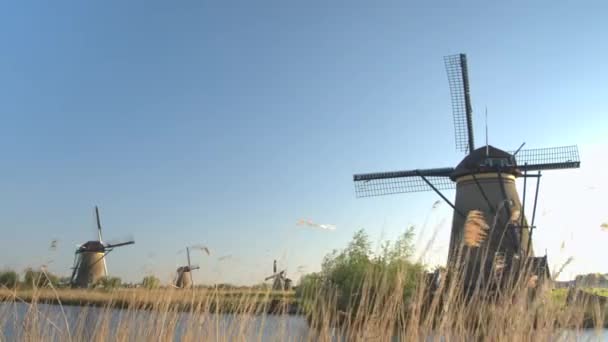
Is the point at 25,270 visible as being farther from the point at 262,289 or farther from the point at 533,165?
the point at 533,165

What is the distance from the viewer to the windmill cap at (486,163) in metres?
17.1

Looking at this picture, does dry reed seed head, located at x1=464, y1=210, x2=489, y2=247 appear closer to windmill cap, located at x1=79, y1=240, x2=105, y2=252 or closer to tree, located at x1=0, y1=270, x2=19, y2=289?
tree, located at x1=0, y1=270, x2=19, y2=289

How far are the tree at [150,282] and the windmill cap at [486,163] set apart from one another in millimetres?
15331

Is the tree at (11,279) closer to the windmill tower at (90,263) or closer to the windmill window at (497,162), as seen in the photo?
the windmill tower at (90,263)

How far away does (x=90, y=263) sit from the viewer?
33312mm

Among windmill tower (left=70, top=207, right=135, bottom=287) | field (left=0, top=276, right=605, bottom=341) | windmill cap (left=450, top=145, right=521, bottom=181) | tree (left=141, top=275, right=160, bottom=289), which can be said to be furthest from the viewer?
windmill tower (left=70, top=207, right=135, bottom=287)

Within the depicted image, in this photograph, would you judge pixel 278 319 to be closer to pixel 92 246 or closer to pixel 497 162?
pixel 497 162

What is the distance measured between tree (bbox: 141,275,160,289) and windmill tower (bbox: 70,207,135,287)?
32.0 m

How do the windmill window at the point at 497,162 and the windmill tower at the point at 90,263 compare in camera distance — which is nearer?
the windmill window at the point at 497,162

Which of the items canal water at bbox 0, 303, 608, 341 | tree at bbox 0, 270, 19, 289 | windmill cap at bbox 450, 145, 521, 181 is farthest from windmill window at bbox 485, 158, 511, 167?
canal water at bbox 0, 303, 608, 341

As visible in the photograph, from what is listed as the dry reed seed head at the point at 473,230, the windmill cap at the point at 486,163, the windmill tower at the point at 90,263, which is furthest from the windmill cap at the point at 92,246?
the dry reed seed head at the point at 473,230

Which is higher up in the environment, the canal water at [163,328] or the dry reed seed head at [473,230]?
the dry reed seed head at [473,230]

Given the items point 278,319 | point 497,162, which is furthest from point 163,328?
point 497,162

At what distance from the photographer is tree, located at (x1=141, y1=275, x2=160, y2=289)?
119 inches
